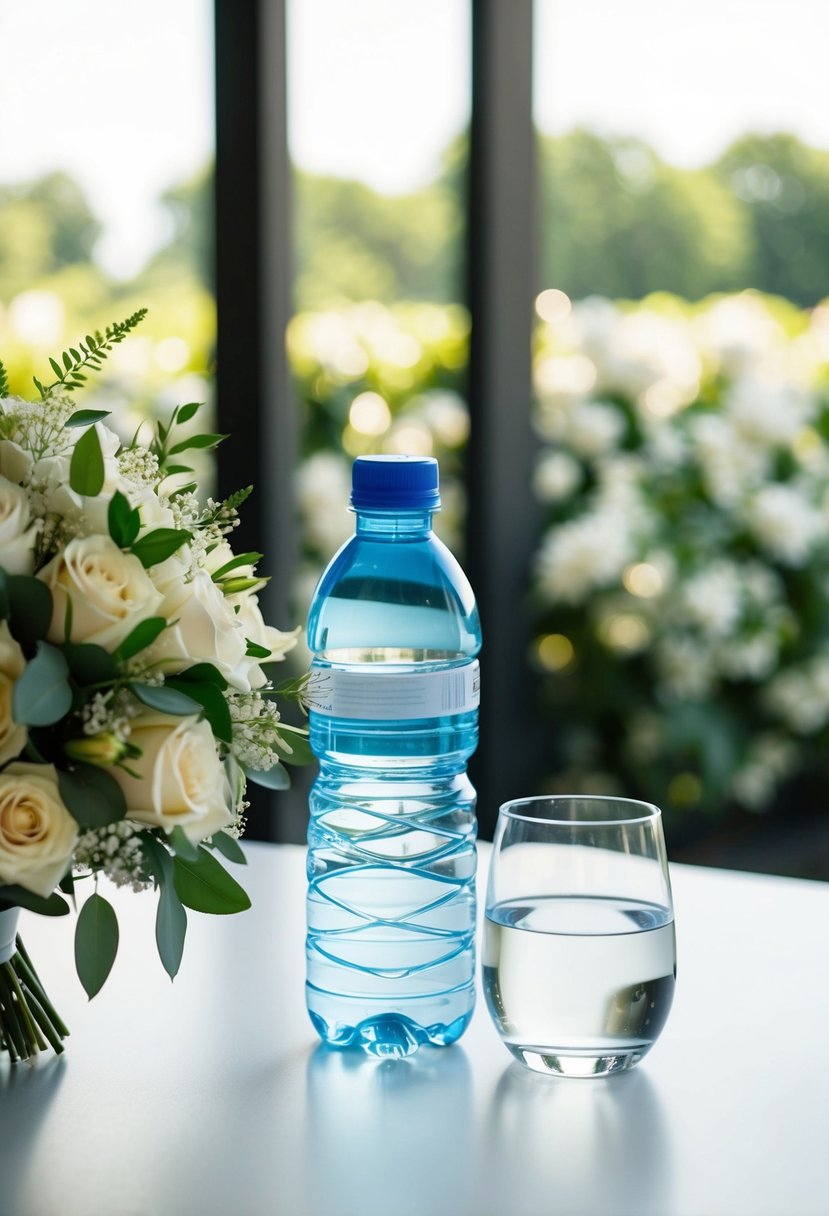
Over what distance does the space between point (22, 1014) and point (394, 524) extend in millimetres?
401

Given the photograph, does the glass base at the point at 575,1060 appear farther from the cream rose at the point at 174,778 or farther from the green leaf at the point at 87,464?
the green leaf at the point at 87,464

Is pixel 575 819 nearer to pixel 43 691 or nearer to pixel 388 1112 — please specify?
pixel 388 1112

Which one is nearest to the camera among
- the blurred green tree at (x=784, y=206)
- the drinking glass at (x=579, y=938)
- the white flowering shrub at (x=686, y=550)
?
the drinking glass at (x=579, y=938)

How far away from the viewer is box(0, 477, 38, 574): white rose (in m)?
0.80

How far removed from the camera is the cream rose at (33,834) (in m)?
0.77

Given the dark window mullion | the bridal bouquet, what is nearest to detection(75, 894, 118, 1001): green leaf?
the bridal bouquet

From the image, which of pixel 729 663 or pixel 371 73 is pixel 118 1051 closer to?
pixel 729 663

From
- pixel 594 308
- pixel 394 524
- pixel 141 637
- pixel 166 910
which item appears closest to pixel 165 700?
pixel 141 637

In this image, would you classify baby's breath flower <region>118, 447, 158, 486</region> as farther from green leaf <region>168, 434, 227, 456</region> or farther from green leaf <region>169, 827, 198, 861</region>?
green leaf <region>169, 827, 198, 861</region>

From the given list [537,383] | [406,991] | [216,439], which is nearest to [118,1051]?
[406,991]

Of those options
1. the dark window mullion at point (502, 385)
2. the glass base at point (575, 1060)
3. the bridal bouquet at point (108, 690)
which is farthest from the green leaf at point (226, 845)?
the dark window mullion at point (502, 385)

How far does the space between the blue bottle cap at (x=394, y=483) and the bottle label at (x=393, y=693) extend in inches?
4.4

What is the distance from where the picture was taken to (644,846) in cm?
88

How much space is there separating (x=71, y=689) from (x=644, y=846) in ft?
1.15
